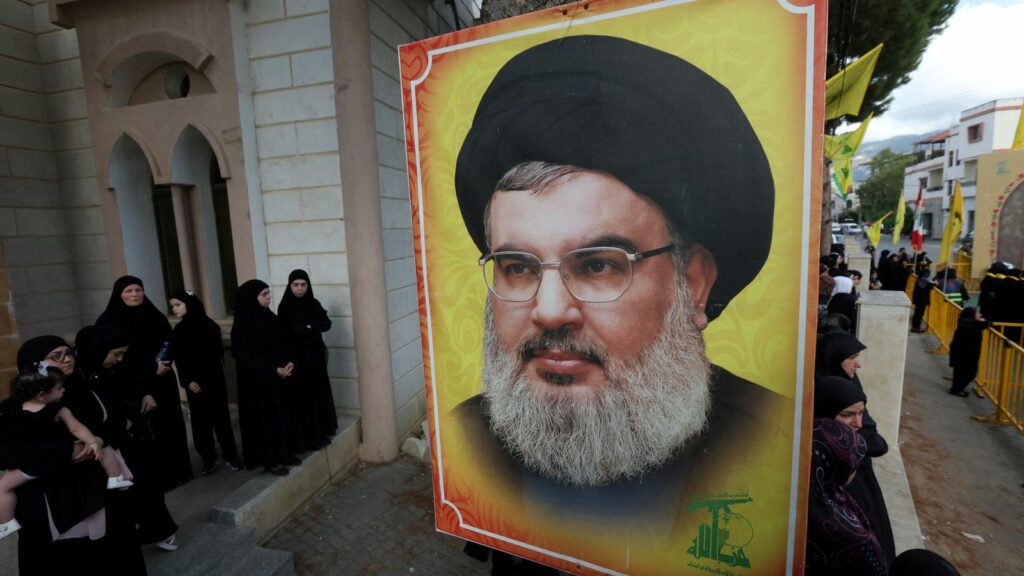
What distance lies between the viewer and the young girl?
2080mm

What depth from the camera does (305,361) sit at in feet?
13.3

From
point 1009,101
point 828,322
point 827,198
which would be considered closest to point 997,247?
point 827,198

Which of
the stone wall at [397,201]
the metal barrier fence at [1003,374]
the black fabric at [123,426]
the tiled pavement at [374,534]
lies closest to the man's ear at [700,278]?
the tiled pavement at [374,534]

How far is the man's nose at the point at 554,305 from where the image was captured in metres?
1.72

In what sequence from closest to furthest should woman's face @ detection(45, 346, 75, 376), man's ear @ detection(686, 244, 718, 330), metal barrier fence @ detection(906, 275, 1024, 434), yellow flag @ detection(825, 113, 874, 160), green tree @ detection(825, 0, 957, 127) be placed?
man's ear @ detection(686, 244, 718, 330) < woman's face @ detection(45, 346, 75, 376) < metal barrier fence @ detection(906, 275, 1024, 434) < yellow flag @ detection(825, 113, 874, 160) < green tree @ detection(825, 0, 957, 127)

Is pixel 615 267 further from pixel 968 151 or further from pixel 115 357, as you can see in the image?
pixel 968 151

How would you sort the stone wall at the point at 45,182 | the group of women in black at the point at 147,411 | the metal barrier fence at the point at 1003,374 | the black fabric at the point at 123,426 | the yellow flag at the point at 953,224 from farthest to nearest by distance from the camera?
the yellow flag at the point at 953,224, the metal barrier fence at the point at 1003,374, the stone wall at the point at 45,182, the black fabric at the point at 123,426, the group of women in black at the point at 147,411

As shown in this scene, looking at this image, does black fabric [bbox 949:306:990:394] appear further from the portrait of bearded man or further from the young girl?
the young girl

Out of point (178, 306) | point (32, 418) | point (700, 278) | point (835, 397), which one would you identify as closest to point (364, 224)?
point (178, 306)

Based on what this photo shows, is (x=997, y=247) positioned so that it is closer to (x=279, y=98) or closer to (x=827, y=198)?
(x=827, y=198)

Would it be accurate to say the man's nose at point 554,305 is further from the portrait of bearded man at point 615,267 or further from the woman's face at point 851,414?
the woman's face at point 851,414

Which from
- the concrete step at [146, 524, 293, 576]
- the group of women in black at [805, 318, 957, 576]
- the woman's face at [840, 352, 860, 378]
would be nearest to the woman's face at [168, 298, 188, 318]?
the concrete step at [146, 524, 293, 576]

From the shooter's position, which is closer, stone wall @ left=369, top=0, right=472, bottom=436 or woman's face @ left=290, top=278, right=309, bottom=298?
woman's face @ left=290, top=278, right=309, bottom=298

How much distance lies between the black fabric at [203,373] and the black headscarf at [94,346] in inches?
29.4
